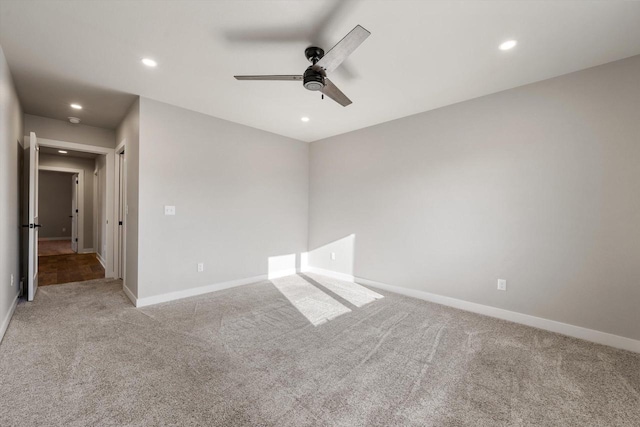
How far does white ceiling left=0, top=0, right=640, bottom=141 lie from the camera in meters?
1.89

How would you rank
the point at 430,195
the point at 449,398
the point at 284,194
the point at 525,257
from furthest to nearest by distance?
the point at 284,194, the point at 430,195, the point at 525,257, the point at 449,398

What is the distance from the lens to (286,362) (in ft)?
7.08

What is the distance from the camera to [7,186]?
271 cm

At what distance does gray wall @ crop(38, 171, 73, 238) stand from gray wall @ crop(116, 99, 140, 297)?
7.89 meters

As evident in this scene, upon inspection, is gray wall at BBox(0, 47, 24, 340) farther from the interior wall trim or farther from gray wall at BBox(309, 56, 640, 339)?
the interior wall trim

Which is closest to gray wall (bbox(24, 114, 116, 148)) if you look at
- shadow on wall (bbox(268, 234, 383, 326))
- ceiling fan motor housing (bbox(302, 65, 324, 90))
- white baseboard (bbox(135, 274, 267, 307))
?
white baseboard (bbox(135, 274, 267, 307))

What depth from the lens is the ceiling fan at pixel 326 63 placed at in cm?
176

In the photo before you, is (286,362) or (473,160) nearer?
(286,362)

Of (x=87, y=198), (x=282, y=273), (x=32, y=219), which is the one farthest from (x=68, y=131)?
(x=282, y=273)

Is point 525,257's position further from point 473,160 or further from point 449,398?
point 449,398

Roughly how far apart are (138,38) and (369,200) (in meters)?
3.49

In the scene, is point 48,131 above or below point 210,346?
above

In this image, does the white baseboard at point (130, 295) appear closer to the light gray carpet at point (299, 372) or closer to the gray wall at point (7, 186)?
the light gray carpet at point (299, 372)

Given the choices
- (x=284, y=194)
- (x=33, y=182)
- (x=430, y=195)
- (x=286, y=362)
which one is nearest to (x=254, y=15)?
(x=286, y=362)
